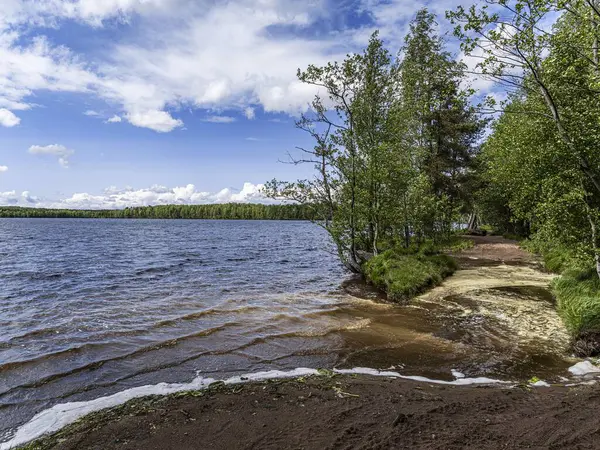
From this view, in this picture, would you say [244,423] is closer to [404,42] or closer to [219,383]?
[219,383]

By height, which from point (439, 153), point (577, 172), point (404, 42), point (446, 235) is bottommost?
point (446, 235)

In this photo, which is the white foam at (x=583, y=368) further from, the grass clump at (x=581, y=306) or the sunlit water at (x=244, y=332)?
the grass clump at (x=581, y=306)

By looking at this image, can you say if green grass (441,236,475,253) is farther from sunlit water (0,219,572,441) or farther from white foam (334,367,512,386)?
white foam (334,367,512,386)

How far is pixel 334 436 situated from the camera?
219 inches

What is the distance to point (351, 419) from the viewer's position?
6.07m

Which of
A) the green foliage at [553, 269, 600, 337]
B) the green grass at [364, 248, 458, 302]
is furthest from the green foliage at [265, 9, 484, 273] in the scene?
the green foliage at [553, 269, 600, 337]

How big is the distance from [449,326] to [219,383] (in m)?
8.06

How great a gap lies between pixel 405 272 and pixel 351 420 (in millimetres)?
13538

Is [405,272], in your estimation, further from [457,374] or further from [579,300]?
[457,374]

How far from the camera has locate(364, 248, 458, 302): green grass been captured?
17422 mm

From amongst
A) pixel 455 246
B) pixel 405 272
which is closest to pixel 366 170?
pixel 405 272

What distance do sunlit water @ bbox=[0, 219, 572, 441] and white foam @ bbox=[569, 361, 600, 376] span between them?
0.91ft

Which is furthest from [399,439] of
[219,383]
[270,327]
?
[270,327]

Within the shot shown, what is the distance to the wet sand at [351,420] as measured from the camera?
212 inches
